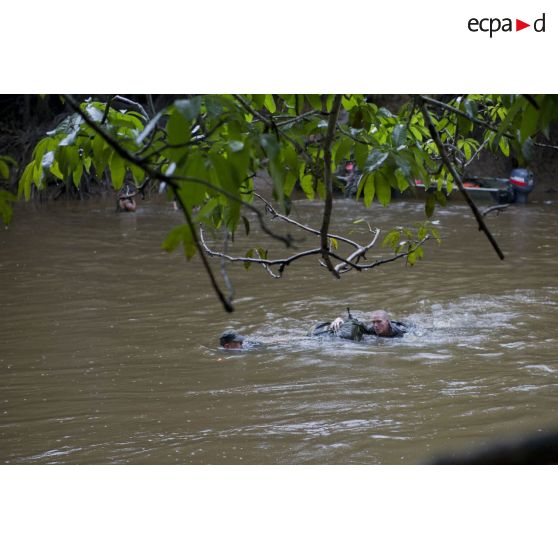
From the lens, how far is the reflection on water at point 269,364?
6.35m

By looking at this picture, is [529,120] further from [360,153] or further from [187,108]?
[187,108]

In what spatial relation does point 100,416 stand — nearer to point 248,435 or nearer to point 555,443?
point 248,435

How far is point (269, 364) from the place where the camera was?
26.8 feet

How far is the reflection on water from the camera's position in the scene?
635 cm

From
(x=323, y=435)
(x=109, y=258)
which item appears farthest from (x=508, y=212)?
(x=323, y=435)

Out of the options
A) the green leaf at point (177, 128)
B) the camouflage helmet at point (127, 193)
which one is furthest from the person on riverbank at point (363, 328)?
the green leaf at point (177, 128)

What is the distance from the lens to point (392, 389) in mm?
7469

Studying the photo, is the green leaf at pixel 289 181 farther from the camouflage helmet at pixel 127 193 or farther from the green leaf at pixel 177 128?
the green leaf at pixel 177 128

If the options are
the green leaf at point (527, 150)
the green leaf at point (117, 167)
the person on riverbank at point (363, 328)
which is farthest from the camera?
the person on riverbank at point (363, 328)

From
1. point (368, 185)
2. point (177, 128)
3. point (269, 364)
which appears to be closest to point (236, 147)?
point (177, 128)

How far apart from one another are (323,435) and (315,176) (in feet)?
12.5

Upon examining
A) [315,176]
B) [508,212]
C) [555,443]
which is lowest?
[508,212]

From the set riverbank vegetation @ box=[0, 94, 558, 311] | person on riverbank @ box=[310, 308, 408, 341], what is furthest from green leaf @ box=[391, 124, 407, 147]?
person on riverbank @ box=[310, 308, 408, 341]

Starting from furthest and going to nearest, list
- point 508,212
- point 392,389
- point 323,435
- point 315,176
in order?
1. point 508,212
2. point 392,389
3. point 323,435
4. point 315,176
